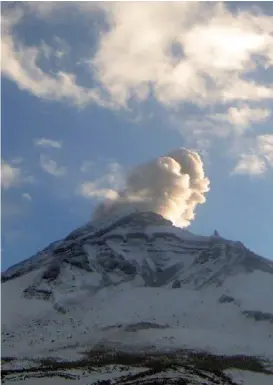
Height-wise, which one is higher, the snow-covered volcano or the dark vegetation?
the snow-covered volcano

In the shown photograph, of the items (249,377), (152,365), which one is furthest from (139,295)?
(249,377)

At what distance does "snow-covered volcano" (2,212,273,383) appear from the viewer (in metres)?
90.2

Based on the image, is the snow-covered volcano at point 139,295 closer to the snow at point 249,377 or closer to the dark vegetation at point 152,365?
the dark vegetation at point 152,365

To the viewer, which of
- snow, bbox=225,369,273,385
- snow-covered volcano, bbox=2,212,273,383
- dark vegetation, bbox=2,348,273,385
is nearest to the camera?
dark vegetation, bbox=2,348,273,385

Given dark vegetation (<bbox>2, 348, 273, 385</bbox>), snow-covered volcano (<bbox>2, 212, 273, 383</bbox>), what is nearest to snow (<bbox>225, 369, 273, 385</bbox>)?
dark vegetation (<bbox>2, 348, 273, 385</bbox>)

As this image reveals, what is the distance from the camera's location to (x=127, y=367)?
72.6 m

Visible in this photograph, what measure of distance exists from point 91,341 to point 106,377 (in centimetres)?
2268

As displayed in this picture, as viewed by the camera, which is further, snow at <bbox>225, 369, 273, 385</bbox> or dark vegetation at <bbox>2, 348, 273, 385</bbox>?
snow at <bbox>225, 369, 273, 385</bbox>

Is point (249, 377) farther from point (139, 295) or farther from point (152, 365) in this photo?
point (139, 295)

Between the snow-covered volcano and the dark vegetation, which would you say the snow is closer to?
the dark vegetation

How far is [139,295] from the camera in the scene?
11850 centimetres

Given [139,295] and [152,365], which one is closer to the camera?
[152,365]

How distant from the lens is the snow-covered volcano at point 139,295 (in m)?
90.2

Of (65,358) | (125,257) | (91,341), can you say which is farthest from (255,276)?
(65,358)
